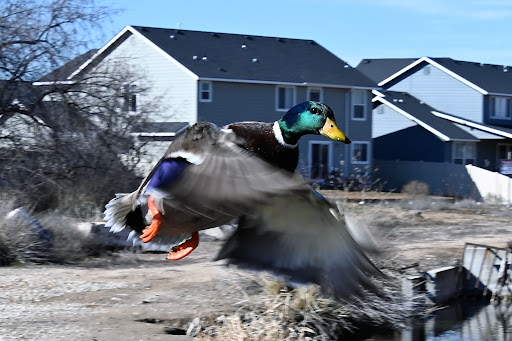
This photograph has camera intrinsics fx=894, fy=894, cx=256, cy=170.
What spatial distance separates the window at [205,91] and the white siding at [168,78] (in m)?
0.39

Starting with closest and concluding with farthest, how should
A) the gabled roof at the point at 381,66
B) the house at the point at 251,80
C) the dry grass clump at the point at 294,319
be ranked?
the dry grass clump at the point at 294,319 < the house at the point at 251,80 < the gabled roof at the point at 381,66

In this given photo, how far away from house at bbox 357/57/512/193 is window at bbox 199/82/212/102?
12.1m

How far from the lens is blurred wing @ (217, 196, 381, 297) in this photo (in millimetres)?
5703

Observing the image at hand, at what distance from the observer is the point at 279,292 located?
12016 millimetres

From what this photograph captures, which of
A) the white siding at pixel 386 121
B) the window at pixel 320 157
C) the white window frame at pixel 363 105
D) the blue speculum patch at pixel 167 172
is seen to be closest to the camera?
the blue speculum patch at pixel 167 172

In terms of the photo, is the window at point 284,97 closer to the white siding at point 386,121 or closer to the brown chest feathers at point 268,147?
the white siding at point 386,121

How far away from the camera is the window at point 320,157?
38.9 m

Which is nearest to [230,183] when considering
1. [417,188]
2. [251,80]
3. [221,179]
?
[221,179]

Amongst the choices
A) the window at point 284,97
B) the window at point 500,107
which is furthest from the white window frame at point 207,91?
the window at point 500,107

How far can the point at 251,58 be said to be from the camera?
39.3 m

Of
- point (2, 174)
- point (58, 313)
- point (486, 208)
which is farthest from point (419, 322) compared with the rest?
point (486, 208)

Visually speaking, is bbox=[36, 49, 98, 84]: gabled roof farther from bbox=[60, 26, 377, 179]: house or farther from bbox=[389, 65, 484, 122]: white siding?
bbox=[389, 65, 484, 122]: white siding

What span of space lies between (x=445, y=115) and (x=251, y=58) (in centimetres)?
1184

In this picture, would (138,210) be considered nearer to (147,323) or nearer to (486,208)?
(147,323)
